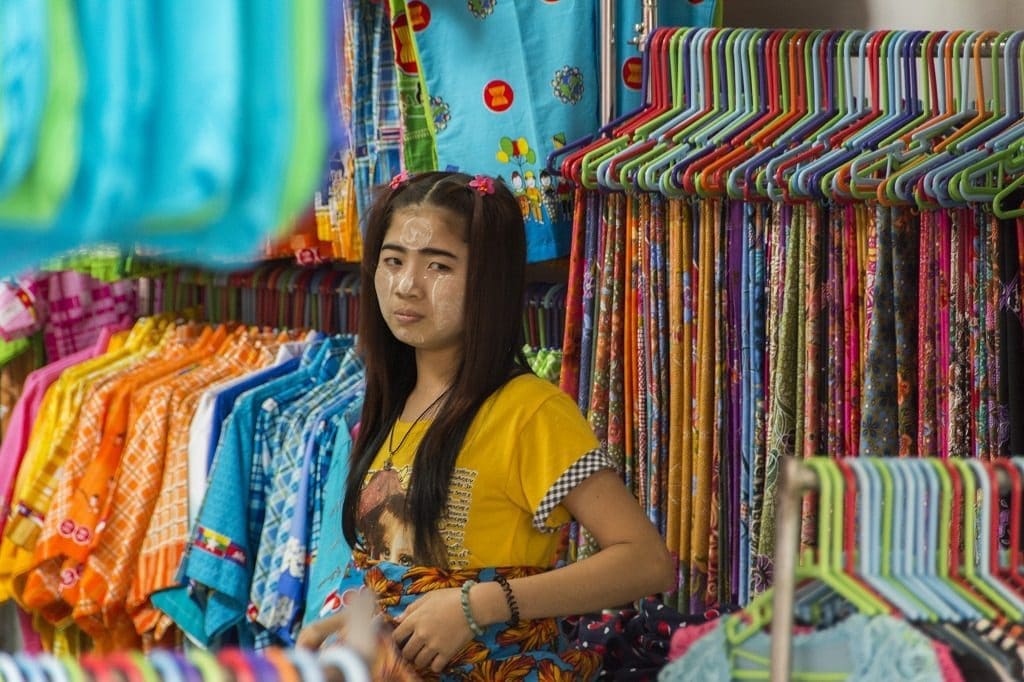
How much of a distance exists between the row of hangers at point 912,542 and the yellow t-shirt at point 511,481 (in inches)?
27.0


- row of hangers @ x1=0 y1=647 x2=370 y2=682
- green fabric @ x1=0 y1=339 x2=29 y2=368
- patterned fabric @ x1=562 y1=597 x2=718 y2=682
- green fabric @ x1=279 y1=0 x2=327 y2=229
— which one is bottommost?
patterned fabric @ x1=562 y1=597 x2=718 y2=682

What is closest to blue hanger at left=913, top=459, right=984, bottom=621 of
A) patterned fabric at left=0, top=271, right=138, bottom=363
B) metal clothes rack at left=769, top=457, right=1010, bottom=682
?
metal clothes rack at left=769, top=457, right=1010, bottom=682

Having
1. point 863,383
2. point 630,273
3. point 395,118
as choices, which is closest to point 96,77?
point 863,383

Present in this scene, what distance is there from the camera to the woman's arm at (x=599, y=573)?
2.05 metres

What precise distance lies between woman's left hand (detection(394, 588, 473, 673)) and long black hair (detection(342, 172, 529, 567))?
15 centimetres

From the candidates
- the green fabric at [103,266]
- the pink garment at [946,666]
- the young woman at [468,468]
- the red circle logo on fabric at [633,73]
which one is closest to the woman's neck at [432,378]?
the young woman at [468,468]

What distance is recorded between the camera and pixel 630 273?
2.86 metres

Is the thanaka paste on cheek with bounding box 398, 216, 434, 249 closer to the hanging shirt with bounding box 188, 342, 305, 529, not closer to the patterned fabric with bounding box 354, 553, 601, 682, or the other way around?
the patterned fabric with bounding box 354, 553, 601, 682

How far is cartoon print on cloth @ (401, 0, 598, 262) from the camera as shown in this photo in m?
3.05

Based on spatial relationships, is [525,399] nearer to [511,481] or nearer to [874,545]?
[511,481]

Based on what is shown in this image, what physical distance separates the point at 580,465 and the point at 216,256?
1202 mm

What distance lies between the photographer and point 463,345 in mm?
Answer: 2314

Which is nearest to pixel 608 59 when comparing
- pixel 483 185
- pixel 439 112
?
pixel 439 112

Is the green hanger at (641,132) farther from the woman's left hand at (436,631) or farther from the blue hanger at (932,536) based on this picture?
the blue hanger at (932,536)
